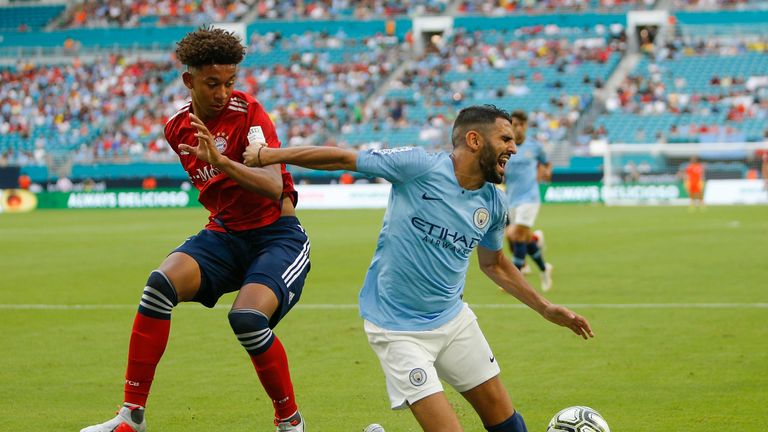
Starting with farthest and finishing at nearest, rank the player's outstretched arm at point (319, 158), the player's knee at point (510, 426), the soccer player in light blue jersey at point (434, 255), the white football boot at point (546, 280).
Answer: the white football boot at point (546, 280) → the player's knee at point (510, 426) → the soccer player in light blue jersey at point (434, 255) → the player's outstretched arm at point (319, 158)

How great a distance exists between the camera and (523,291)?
5961 mm

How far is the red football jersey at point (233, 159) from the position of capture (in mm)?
6395

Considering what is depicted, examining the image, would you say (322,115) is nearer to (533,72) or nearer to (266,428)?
(533,72)

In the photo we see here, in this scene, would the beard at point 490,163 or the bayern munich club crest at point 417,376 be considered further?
the beard at point 490,163

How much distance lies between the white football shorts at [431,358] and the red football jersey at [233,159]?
4.34 feet

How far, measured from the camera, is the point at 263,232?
660 centimetres

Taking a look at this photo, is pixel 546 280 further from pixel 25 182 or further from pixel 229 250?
pixel 25 182

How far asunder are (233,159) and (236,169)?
27.5 inches

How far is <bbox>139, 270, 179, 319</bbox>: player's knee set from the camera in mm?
6199

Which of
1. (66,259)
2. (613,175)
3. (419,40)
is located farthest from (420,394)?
(419,40)

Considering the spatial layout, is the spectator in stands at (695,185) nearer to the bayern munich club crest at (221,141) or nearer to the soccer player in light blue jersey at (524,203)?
the soccer player in light blue jersey at (524,203)

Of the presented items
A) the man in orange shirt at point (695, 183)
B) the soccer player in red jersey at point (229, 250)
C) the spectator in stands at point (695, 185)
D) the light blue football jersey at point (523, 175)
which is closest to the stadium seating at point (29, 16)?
the spectator in stands at point (695, 185)

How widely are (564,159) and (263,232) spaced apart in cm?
3782

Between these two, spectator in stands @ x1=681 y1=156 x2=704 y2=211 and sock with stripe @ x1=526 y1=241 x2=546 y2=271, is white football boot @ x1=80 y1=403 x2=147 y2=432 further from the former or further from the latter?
spectator in stands @ x1=681 y1=156 x2=704 y2=211
